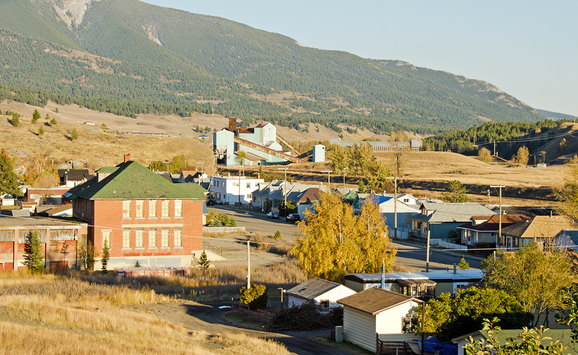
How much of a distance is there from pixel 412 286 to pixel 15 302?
21.5 meters

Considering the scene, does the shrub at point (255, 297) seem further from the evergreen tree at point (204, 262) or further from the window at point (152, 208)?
the window at point (152, 208)

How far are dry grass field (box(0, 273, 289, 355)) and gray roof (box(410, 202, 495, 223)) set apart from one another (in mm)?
37921

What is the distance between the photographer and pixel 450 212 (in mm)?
67812

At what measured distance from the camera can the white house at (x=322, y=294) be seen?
1298 inches

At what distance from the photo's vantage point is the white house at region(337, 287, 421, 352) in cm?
2800

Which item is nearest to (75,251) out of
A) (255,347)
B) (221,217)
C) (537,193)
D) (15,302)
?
(15,302)

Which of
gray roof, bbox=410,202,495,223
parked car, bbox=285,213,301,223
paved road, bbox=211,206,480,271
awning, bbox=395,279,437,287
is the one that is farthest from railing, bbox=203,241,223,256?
awning, bbox=395,279,437,287

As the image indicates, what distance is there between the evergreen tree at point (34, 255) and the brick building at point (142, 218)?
4.11 meters

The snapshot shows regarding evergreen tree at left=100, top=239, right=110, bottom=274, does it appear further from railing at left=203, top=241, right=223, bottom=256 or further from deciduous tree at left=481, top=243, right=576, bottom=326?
deciduous tree at left=481, top=243, right=576, bottom=326

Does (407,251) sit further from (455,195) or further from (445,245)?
(455,195)

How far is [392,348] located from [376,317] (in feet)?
5.12

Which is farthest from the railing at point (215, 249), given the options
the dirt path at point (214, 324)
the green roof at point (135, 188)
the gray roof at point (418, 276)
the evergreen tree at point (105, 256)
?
the gray roof at point (418, 276)

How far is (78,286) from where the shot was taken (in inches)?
1501

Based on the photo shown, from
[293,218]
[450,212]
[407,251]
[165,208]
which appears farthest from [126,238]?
[293,218]
